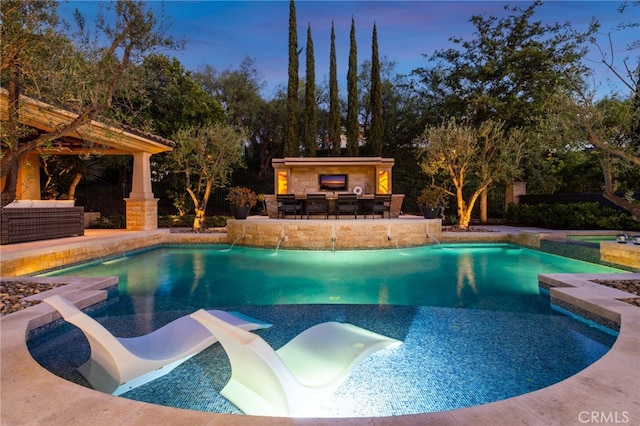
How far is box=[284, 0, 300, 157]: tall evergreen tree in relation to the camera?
18.8 meters

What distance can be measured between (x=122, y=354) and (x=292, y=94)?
708 inches

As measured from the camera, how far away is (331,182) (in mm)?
16562

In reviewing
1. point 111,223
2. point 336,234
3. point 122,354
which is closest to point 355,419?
point 122,354

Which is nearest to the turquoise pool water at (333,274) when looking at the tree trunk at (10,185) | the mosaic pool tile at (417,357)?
the mosaic pool tile at (417,357)

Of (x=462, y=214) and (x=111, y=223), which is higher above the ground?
(x=462, y=214)

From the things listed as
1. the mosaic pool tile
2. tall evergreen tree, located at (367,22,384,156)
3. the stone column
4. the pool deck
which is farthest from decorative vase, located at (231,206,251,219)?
the pool deck

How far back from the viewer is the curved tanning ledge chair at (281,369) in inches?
Result: 85.4

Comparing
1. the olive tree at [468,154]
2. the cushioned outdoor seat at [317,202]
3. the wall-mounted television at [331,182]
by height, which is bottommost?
the cushioned outdoor seat at [317,202]

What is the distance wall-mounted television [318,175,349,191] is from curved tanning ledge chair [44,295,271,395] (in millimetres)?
13570

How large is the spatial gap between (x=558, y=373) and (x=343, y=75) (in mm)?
23488

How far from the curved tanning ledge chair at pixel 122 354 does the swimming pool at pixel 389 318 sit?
0.11 metres

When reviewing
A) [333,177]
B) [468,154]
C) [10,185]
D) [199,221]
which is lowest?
[199,221]

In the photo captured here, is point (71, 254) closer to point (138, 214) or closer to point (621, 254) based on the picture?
point (138, 214)

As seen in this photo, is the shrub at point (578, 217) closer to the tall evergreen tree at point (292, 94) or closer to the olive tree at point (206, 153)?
the tall evergreen tree at point (292, 94)
